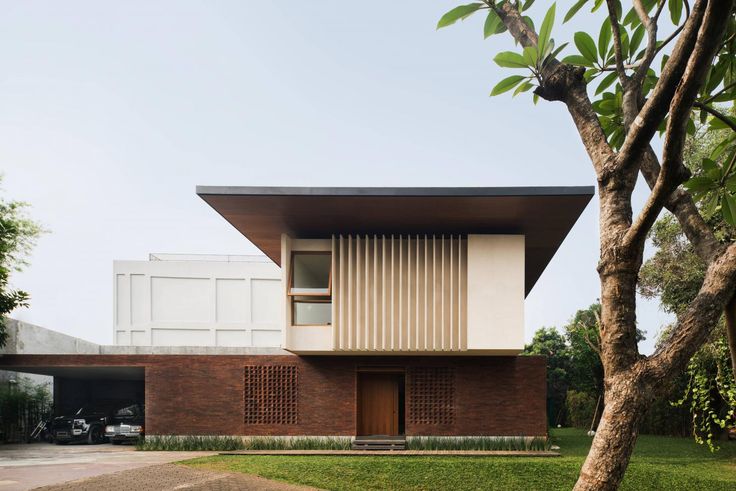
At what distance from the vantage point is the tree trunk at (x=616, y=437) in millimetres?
2529

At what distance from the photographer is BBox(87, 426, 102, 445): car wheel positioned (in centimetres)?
1988

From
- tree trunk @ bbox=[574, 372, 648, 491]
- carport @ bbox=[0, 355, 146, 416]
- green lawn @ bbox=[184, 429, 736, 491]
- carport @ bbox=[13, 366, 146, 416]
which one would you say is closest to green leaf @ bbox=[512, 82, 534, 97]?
tree trunk @ bbox=[574, 372, 648, 491]

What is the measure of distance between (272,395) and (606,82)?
545 inches

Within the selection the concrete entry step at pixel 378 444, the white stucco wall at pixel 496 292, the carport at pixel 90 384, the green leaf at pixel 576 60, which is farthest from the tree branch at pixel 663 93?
the carport at pixel 90 384

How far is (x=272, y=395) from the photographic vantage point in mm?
16266

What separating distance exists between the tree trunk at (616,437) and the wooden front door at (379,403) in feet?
47.0

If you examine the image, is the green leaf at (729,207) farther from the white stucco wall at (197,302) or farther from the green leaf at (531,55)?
the white stucco wall at (197,302)

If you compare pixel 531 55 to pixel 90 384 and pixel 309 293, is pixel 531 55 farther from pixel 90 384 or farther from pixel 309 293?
pixel 90 384

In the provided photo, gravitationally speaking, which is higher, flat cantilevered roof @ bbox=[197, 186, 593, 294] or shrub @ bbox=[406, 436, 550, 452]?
flat cantilevered roof @ bbox=[197, 186, 593, 294]

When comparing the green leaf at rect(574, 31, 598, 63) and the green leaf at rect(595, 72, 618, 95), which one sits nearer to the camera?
the green leaf at rect(574, 31, 598, 63)

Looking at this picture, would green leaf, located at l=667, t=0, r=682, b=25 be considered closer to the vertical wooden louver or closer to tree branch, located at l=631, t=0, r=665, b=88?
tree branch, located at l=631, t=0, r=665, b=88

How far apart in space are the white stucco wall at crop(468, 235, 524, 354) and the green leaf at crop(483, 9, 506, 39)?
36.1ft

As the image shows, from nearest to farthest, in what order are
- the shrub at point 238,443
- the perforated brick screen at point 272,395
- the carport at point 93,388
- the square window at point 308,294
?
the square window at point 308,294
the shrub at point 238,443
the perforated brick screen at point 272,395
the carport at point 93,388

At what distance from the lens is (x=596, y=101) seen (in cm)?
401
